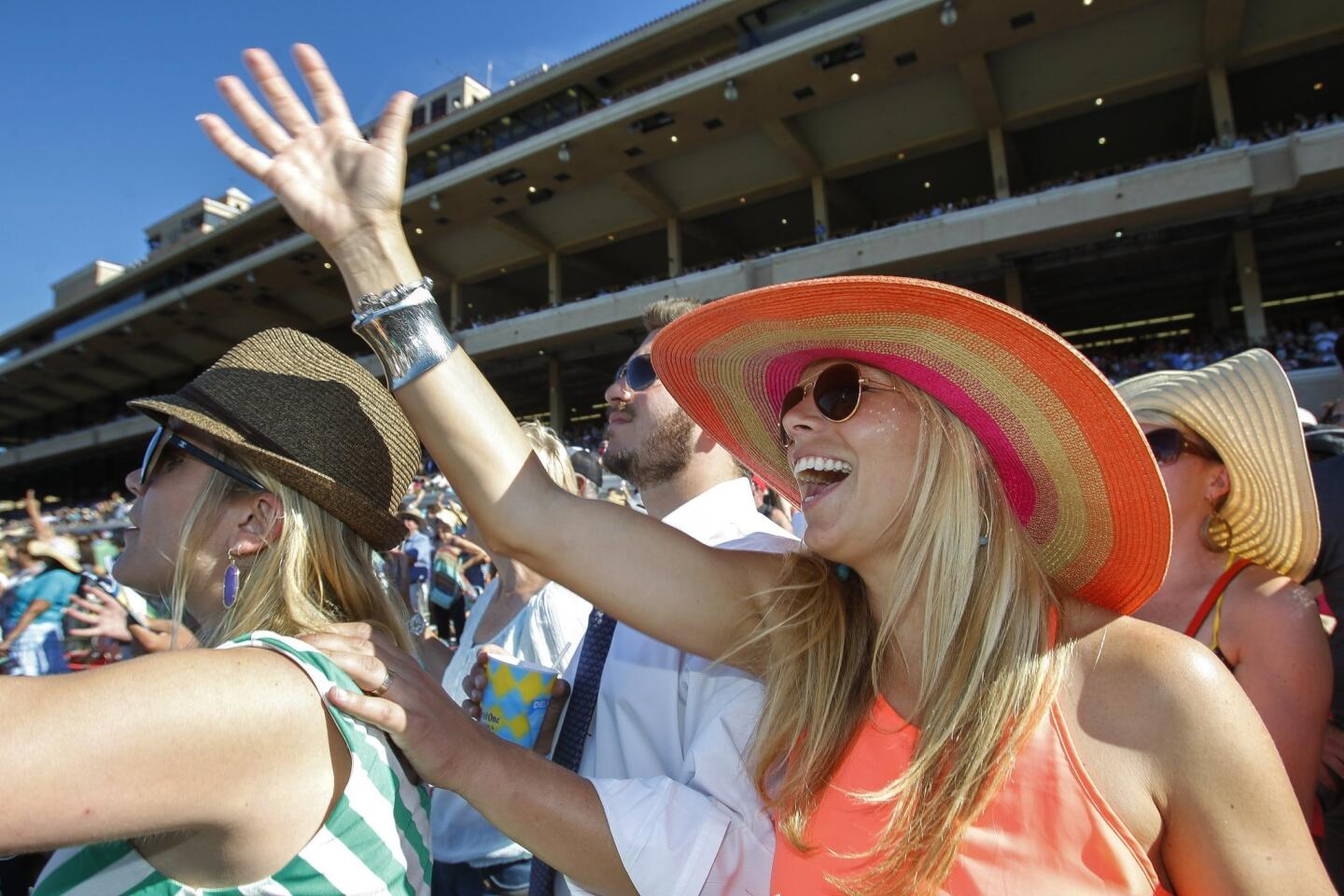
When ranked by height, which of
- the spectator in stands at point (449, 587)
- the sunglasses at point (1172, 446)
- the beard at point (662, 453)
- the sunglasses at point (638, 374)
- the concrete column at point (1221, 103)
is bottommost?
the spectator in stands at point (449, 587)

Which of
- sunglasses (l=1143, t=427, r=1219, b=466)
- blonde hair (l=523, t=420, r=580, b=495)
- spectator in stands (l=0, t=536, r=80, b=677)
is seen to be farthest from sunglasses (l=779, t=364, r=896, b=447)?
spectator in stands (l=0, t=536, r=80, b=677)

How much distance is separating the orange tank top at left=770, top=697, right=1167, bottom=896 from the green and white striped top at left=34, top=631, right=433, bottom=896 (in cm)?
64

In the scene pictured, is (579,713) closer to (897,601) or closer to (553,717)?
(553,717)

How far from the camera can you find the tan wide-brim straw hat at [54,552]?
4.71 m

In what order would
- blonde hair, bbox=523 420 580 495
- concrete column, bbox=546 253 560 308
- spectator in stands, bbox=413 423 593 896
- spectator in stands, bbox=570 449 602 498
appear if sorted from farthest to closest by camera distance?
1. concrete column, bbox=546 253 560 308
2. spectator in stands, bbox=570 449 602 498
3. blonde hair, bbox=523 420 580 495
4. spectator in stands, bbox=413 423 593 896

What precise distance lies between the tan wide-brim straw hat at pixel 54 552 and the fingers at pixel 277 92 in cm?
464

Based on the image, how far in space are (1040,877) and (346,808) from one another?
970 mm

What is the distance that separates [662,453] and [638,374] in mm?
247

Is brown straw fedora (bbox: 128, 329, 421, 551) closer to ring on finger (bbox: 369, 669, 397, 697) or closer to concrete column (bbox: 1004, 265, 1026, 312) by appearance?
ring on finger (bbox: 369, 669, 397, 697)

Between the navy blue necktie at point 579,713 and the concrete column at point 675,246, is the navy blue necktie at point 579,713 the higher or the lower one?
the lower one

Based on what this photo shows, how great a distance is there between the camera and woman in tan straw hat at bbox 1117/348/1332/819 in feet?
5.77

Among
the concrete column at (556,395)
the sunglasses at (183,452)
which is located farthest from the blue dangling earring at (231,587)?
the concrete column at (556,395)

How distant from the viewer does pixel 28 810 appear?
857 millimetres

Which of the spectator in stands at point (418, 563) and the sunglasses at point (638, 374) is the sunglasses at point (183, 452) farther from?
the spectator in stands at point (418, 563)
